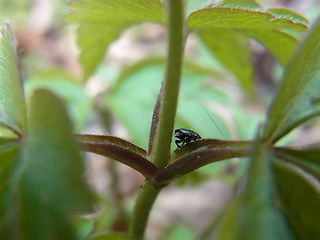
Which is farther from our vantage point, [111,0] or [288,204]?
[111,0]

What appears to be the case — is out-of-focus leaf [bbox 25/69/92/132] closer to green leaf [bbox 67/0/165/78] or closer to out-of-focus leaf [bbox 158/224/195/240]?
green leaf [bbox 67/0/165/78]

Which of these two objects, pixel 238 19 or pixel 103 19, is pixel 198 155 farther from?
pixel 103 19

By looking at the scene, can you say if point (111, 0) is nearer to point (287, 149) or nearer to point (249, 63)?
point (287, 149)

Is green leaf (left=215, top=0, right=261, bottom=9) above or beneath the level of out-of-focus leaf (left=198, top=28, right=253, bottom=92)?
beneath

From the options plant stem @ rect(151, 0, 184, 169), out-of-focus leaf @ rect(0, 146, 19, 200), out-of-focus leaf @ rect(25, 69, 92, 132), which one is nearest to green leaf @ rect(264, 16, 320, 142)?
plant stem @ rect(151, 0, 184, 169)

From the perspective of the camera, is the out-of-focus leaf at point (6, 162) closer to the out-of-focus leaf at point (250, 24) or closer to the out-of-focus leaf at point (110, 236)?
the out-of-focus leaf at point (110, 236)

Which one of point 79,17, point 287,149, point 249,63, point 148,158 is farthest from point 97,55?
point 287,149

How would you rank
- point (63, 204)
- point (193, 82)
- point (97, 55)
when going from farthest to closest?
point (193, 82), point (97, 55), point (63, 204)
